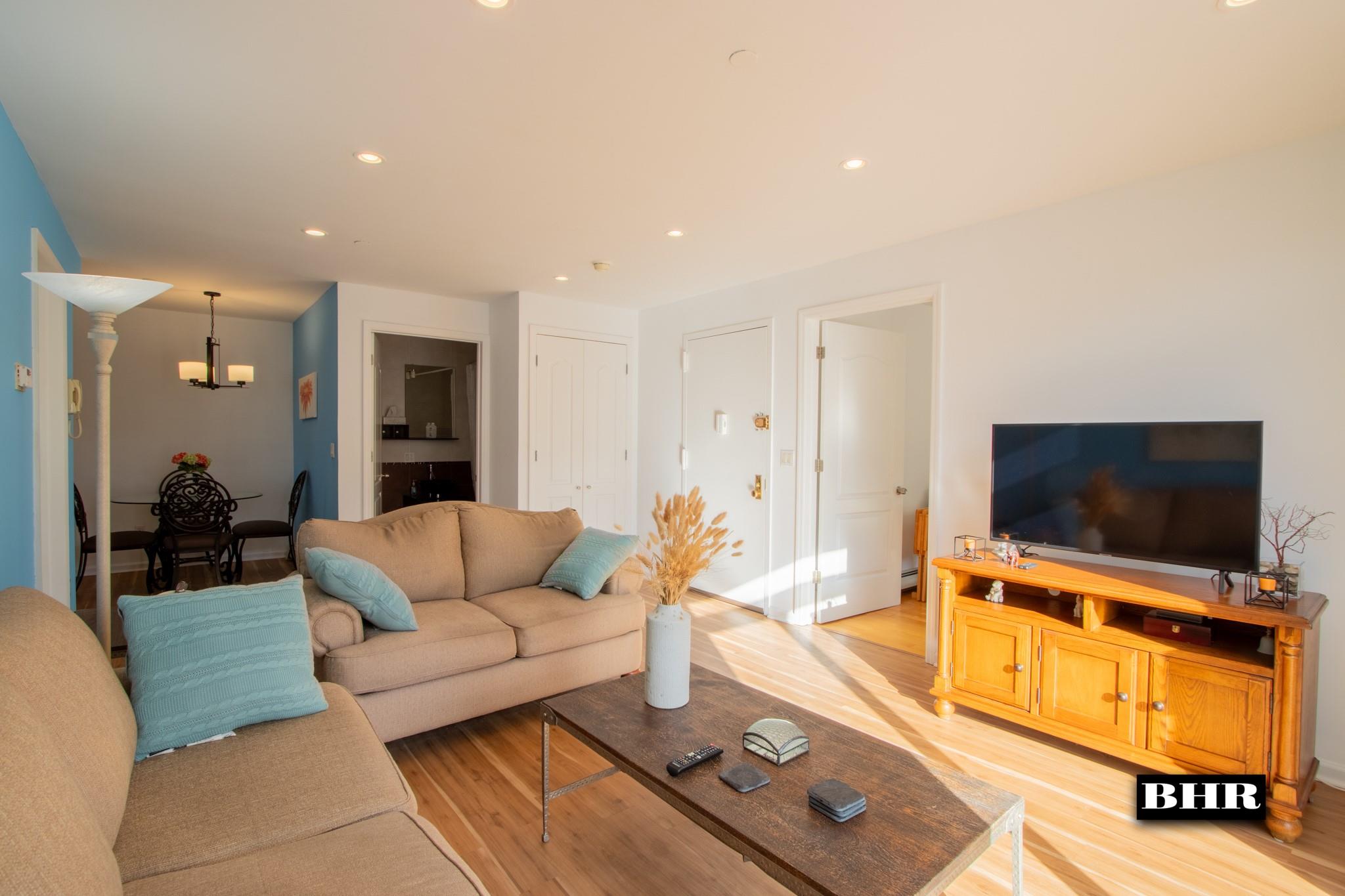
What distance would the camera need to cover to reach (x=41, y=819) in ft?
2.91

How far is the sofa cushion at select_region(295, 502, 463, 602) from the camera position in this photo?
9.78 feet

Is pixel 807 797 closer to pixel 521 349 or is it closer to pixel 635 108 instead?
pixel 635 108

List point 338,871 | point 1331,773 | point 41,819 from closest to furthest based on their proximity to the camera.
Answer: point 41,819 → point 338,871 → point 1331,773

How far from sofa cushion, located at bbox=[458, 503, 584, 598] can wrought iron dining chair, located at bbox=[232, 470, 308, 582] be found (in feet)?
10.6

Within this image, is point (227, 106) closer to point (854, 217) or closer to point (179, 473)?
point (854, 217)

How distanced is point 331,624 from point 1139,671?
311 centimetres

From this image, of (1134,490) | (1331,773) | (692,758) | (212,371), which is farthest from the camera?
(212,371)

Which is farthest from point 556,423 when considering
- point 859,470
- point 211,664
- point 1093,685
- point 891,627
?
point 1093,685

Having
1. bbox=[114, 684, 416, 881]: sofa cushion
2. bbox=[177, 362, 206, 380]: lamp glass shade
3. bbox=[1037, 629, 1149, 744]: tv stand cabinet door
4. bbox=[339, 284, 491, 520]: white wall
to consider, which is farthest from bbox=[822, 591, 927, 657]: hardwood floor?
bbox=[177, 362, 206, 380]: lamp glass shade

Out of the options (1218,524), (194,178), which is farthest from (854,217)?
(194,178)

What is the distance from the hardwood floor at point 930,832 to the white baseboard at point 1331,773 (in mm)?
45

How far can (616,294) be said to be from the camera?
5387mm

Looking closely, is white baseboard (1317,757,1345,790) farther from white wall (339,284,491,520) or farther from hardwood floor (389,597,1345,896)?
white wall (339,284,491,520)

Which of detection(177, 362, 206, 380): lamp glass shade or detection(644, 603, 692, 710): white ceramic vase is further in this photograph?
detection(177, 362, 206, 380): lamp glass shade
